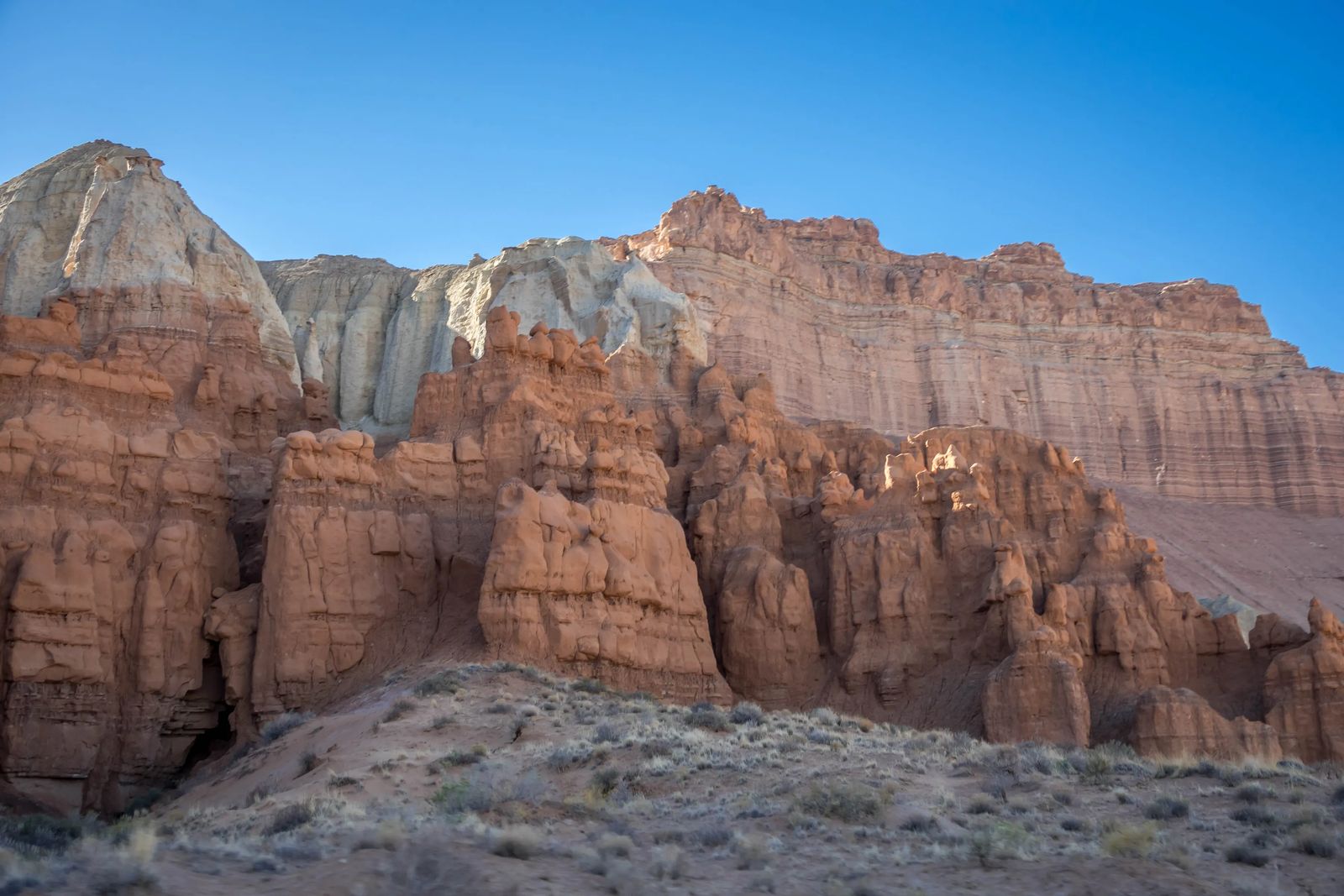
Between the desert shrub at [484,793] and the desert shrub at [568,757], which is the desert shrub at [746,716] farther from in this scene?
the desert shrub at [484,793]

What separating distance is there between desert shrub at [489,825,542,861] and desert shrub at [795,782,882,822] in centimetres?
415

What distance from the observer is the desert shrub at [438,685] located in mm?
30609

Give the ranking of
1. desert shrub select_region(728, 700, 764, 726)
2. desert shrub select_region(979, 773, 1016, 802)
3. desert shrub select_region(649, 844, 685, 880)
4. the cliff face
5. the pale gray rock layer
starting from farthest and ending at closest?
1. the cliff face
2. the pale gray rock layer
3. desert shrub select_region(728, 700, 764, 726)
4. desert shrub select_region(979, 773, 1016, 802)
5. desert shrub select_region(649, 844, 685, 880)

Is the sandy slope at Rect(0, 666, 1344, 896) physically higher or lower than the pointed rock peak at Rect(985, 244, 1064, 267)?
lower

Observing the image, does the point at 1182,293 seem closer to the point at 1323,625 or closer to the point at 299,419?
the point at 1323,625

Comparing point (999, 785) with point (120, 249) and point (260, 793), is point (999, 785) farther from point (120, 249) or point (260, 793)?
point (120, 249)

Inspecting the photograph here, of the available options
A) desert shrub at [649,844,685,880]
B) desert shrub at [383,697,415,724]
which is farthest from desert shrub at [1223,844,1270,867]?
desert shrub at [383,697,415,724]

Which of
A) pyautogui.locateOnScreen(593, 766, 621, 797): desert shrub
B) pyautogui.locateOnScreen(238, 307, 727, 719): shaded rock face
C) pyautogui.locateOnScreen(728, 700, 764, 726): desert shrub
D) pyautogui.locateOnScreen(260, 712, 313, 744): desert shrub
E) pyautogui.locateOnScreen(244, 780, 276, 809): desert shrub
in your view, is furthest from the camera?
pyautogui.locateOnScreen(238, 307, 727, 719): shaded rock face

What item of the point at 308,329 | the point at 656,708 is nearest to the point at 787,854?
the point at 656,708

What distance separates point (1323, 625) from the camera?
40.4 meters

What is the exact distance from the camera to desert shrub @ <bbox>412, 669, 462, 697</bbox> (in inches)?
1205

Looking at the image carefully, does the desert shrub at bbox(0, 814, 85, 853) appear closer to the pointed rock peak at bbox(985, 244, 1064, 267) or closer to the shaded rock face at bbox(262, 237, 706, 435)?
the shaded rock face at bbox(262, 237, 706, 435)

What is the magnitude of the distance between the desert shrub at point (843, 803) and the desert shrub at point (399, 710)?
11.5m

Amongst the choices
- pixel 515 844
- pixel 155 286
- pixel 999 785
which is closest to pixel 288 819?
pixel 515 844
